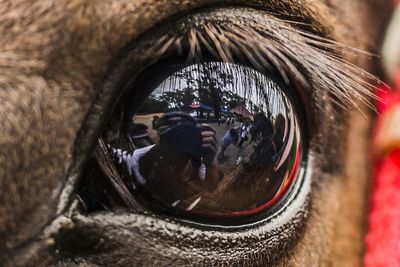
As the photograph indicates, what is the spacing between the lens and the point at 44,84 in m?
1.54

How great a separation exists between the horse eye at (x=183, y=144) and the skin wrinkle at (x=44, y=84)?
79 millimetres

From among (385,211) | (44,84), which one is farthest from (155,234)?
(385,211)

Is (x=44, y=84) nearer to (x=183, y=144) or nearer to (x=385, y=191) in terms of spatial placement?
(x=183, y=144)

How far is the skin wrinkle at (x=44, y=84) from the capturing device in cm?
151

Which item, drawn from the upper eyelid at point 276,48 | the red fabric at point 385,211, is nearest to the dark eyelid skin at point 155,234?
the upper eyelid at point 276,48

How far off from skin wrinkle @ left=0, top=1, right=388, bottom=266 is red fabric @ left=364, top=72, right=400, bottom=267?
680mm

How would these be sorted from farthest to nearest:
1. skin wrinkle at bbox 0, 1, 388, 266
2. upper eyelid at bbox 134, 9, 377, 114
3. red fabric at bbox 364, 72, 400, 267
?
red fabric at bbox 364, 72, 400, 267
upper eyelid at bbox 134, 9, 377, 114
skin wrinkle at bbox 0, 1, 388, 266

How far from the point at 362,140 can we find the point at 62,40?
0.77 meters

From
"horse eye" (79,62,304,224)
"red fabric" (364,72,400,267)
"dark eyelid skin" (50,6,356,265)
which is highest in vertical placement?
"horse eye" (79,62,304,224)

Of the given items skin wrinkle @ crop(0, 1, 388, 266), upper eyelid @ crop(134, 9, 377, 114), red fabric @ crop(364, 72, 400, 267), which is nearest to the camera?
skin wrinkle @ crop(0, 1, 388, 266)

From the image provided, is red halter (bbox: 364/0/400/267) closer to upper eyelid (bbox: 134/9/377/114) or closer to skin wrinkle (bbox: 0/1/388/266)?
upper eyelid (bbox: 134/9/377/114)

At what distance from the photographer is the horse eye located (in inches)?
62.7

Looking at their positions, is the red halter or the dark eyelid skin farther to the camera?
the red halter

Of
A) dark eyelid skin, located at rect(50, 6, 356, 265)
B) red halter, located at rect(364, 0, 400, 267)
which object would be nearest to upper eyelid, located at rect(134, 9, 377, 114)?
dark eyelid skin, located at rect(50, 6, 356, 265)
